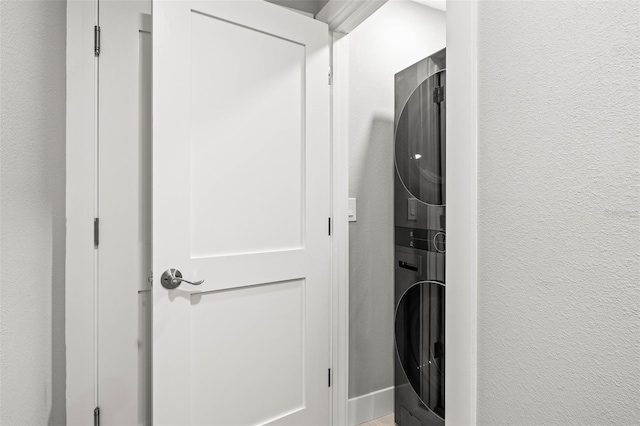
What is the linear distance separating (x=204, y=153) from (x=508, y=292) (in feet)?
3.62

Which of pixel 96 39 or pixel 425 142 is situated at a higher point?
pixel 96 39

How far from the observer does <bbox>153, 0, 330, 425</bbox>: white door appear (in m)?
1.25

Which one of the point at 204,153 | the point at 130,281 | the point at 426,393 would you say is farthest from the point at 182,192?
the point at 426,393

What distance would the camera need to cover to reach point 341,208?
1.73m

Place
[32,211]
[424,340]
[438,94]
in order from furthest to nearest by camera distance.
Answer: [424,340] → [438,94] → [32,211]

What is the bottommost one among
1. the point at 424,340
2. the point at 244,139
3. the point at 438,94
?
the point at 424,340

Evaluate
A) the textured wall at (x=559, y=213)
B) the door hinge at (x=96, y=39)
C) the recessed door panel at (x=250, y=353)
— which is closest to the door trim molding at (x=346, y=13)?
the textured wall at (x=559, y=213)

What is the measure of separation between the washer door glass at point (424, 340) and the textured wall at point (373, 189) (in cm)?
16

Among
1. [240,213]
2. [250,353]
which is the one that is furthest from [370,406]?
[240,213]

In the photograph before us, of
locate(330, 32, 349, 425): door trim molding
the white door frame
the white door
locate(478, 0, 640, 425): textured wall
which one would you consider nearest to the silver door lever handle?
the white door

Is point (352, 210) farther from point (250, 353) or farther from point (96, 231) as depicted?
point (96, 231)

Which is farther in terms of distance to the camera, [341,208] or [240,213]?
[341,208]

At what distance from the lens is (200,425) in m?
1.33

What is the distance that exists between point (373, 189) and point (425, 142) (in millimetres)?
427
